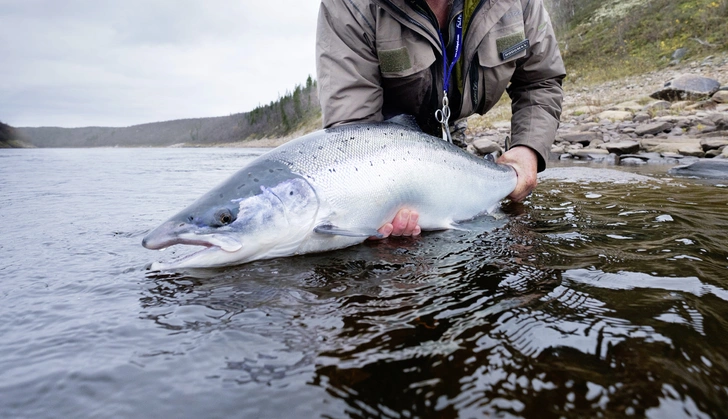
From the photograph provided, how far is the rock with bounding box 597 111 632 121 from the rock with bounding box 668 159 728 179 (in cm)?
662

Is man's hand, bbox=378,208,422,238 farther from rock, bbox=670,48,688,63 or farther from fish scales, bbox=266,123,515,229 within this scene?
rock, bbox=670,48,688,63

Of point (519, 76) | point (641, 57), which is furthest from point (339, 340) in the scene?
point (641, 57)

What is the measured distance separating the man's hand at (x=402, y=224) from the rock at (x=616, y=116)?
35.3 feet

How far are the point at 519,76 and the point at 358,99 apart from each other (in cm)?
147

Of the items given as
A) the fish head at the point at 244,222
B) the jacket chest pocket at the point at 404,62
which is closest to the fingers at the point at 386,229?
the fish head at the point at 244,222

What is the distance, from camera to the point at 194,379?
1.13m

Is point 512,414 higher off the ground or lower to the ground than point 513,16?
lower

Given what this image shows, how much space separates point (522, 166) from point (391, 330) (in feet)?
7.51

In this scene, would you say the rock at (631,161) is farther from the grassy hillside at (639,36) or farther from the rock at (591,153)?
the grassy hillside at (639,36)

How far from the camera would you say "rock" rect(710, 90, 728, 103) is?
33.7 feet

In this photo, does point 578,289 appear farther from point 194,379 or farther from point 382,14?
point 382,14

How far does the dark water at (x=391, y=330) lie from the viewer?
3.31ft

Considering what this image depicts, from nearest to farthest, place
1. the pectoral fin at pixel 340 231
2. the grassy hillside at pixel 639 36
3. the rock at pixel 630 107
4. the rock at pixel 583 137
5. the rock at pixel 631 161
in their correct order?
the pectoral fin at pixel 340 231, the rock at pixel 631 161, the rock at pixel 583 137, the rock at pixel 630 107, the grassy hillside at pixel 639 36

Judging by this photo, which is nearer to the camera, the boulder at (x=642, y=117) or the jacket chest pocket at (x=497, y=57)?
the jacket chest pocket at (x=497, y=57)
